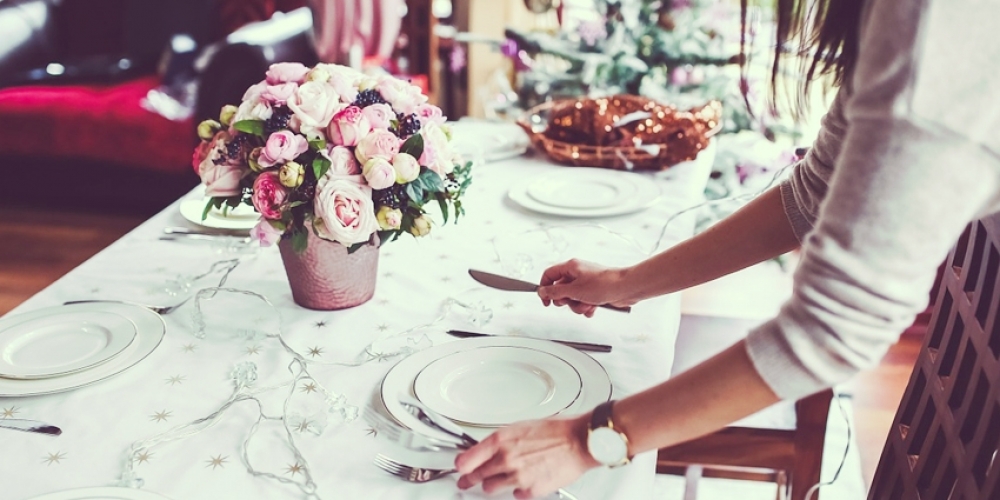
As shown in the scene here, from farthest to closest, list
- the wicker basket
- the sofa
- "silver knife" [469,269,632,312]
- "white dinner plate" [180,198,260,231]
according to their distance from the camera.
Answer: the sofa, the wicker basket, "white dinner plate" [180,198,260,231], "silver knife" [469,269,632,312]

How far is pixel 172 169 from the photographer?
131 inches

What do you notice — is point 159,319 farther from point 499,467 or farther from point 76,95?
point 76,95

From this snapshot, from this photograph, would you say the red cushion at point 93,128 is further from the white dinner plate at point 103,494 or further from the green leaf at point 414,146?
the white dinner plate at point 103,494

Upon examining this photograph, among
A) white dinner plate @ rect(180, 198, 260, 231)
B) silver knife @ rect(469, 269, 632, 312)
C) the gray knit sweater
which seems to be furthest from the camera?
white dinner plate @ rect(180, 198, 260, 231)

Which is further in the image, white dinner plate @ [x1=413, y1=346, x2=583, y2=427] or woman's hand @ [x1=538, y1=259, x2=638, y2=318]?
woman's hand @ [x1=538, y1=259, x2=638, y2=318]

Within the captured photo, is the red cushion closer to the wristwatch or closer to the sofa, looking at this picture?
the sofa

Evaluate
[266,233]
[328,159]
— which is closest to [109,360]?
[266,233]

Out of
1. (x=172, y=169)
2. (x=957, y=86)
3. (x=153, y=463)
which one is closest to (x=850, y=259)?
(x=957, y=86)

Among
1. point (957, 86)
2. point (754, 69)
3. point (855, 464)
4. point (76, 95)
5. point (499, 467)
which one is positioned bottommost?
point (855, 464)

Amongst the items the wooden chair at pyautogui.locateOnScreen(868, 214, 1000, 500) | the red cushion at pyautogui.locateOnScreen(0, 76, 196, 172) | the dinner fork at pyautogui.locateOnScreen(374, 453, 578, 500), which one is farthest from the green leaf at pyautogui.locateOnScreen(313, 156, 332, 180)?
the red cushion at pyautogui.locateOnScreen(0, 76, 196, 172)

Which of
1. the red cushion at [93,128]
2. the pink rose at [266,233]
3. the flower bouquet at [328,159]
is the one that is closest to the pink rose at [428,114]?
the flower bouquet at [328,159]

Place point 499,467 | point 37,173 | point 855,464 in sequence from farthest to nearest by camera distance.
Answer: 1. point 37,173
2. point 855,464
3. point 499,467

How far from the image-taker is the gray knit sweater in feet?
1.67

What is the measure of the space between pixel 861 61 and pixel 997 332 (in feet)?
1.30
